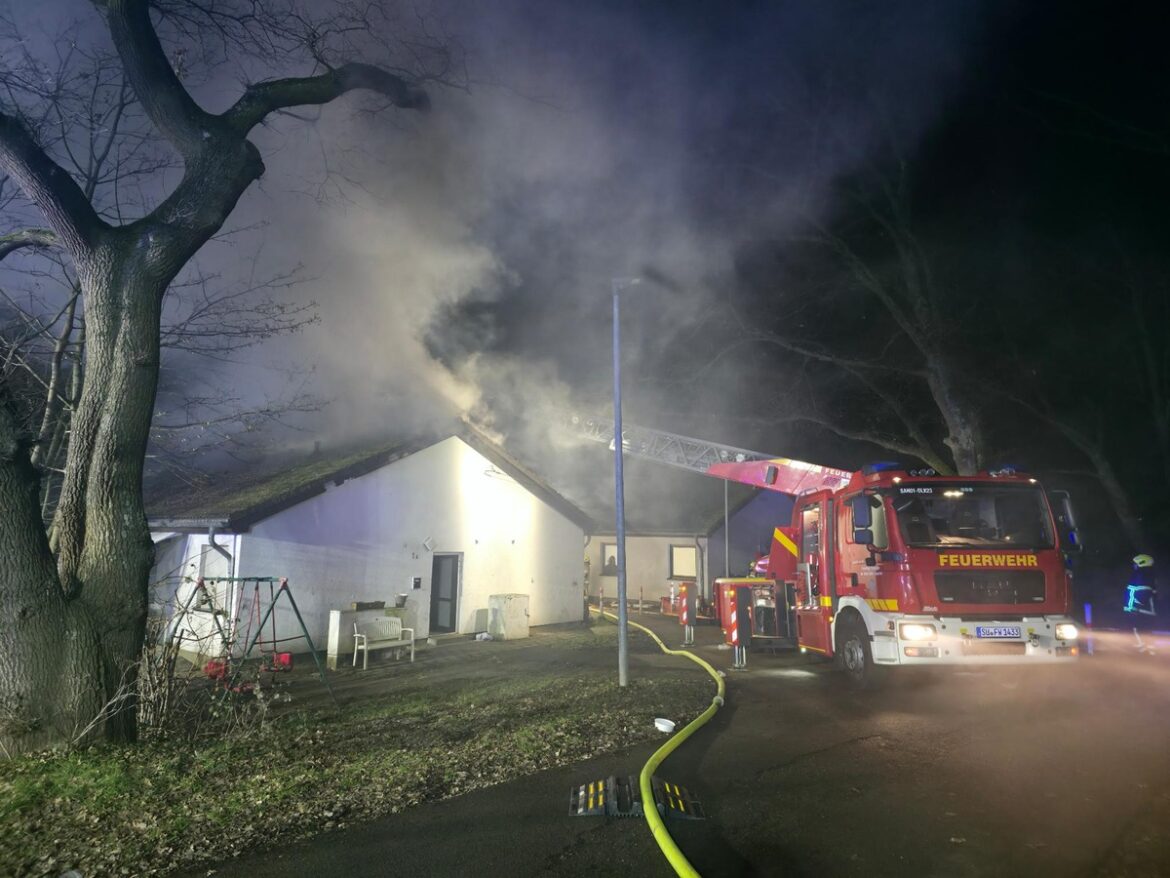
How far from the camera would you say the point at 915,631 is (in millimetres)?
7250

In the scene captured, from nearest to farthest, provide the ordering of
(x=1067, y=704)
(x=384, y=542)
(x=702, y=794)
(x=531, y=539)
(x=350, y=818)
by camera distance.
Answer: (x=350, y=818) < (x=702, y=794) < (x=1067, y=704) < (x=384, y=542) < (x=531, y=539)

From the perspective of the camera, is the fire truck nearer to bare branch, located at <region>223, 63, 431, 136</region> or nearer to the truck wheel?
the truck wheel

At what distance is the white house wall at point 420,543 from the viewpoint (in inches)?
464

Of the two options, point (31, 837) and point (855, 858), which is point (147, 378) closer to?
point (31, 837)

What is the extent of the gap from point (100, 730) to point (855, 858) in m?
5.55

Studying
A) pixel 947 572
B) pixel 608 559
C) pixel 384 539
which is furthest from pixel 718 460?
pixel 608 559

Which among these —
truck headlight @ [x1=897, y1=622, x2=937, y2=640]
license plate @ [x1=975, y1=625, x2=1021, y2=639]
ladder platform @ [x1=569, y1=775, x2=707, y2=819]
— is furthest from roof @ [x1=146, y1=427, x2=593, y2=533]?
license plate @ [x1=975, y1=625, x2=1021, y2=639]

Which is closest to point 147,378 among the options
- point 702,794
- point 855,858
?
point 702,794

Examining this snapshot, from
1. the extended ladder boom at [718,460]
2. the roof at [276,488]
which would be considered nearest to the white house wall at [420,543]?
the roof at [276,488]

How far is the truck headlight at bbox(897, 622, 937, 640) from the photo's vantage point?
7.20 m

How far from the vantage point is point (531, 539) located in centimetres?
1645

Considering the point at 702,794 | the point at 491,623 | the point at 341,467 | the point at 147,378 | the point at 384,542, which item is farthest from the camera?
the point at 491,623

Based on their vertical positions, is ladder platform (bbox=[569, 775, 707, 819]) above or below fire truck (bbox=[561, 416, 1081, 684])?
below

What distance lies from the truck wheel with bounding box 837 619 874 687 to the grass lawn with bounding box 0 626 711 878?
7.79 ft
